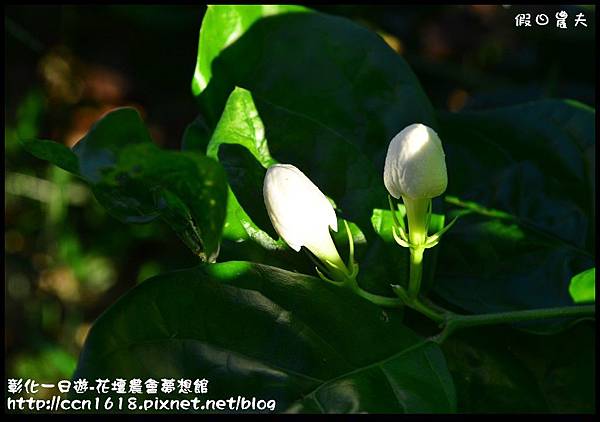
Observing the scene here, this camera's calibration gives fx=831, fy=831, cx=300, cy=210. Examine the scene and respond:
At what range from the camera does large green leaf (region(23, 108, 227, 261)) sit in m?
0.51

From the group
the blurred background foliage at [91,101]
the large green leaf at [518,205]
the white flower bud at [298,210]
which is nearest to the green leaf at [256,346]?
the white flower bud at [298,210]

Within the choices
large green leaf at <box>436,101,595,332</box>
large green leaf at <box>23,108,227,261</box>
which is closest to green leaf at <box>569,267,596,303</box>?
large green leaf at <box>436,101,595,332</box>

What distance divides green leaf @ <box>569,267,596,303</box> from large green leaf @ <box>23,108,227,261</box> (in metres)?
0.31

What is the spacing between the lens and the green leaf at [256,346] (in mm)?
564

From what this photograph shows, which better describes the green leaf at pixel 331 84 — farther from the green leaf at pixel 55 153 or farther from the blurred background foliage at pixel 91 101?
the blurred background foliage at pixel 91 101

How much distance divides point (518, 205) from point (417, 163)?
239 mm

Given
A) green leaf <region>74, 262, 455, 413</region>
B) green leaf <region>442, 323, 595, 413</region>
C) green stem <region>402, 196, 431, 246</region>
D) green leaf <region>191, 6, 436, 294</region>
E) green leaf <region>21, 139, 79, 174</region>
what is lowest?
green leaf <region>442, 323, 595, 413</region>

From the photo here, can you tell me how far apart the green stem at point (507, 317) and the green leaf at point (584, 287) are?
0.04 metres

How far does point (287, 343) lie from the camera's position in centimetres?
57

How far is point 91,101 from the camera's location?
1.46 metres

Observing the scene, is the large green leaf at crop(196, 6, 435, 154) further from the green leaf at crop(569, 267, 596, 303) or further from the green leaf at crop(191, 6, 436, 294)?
the green leaf at crop(569, 267, 596, 303)

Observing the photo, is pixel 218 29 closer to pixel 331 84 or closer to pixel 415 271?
pixel 331 84

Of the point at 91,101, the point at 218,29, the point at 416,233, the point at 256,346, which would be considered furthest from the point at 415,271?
the point at 91,101

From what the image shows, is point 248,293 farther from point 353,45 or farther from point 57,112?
point 57,112
